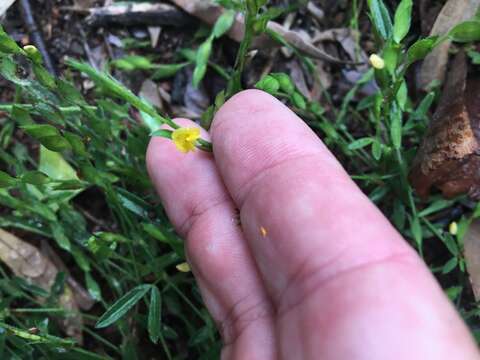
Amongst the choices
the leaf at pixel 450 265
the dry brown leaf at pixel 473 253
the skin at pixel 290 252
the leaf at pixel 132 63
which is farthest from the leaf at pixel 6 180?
the dry brown leaf at pixel 473 253

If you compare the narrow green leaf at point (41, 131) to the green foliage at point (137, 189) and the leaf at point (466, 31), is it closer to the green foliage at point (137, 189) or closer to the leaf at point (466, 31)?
the green foliage at point (137, 189)

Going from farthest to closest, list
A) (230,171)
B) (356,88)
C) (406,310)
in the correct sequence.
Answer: (356,88) < (230,171) < (406,310)

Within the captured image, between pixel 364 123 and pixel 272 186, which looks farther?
pixel 364 123

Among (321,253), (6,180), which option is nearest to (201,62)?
(6,180)

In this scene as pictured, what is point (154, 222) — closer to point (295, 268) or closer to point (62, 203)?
point (62, 203)

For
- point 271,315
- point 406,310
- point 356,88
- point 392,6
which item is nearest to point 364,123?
point 356,88

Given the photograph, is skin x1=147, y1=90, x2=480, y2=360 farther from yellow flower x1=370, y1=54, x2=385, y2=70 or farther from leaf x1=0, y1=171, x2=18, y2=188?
leaf x1=0, y1=171, x2=18, y2=188
